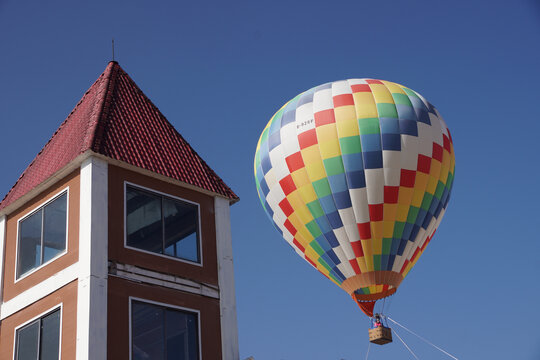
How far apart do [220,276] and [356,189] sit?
37.8ft

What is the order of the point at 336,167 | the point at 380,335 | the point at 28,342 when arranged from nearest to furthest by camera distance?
1. the point at 28,342
2. the point at 336,167
3. the point at 380,335

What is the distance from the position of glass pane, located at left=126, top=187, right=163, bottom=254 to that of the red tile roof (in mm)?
815

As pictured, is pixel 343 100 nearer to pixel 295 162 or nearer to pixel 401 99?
pixel 401 99

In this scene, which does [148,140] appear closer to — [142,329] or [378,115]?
[142,329]

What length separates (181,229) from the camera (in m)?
21.5

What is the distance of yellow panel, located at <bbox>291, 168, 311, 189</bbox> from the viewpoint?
32562 millimetres

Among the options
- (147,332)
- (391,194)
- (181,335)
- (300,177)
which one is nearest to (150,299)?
(147,332)

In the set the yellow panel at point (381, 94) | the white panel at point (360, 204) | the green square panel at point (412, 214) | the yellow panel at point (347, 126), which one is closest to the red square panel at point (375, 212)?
the white panel at point (360, 204)

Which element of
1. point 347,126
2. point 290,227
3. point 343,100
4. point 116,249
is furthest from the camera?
point 290,227

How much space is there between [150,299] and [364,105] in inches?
616

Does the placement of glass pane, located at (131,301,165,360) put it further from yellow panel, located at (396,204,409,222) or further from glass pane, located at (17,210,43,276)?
yellow panel, located at (396,204,409,222)

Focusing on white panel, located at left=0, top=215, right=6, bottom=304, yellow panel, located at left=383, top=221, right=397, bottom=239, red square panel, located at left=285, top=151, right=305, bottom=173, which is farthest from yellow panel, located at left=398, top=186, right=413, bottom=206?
white panel, located at left=0, top=215, right=6, bottom=304

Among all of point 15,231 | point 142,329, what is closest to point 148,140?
point 15,231

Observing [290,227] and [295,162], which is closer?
[295,162]
